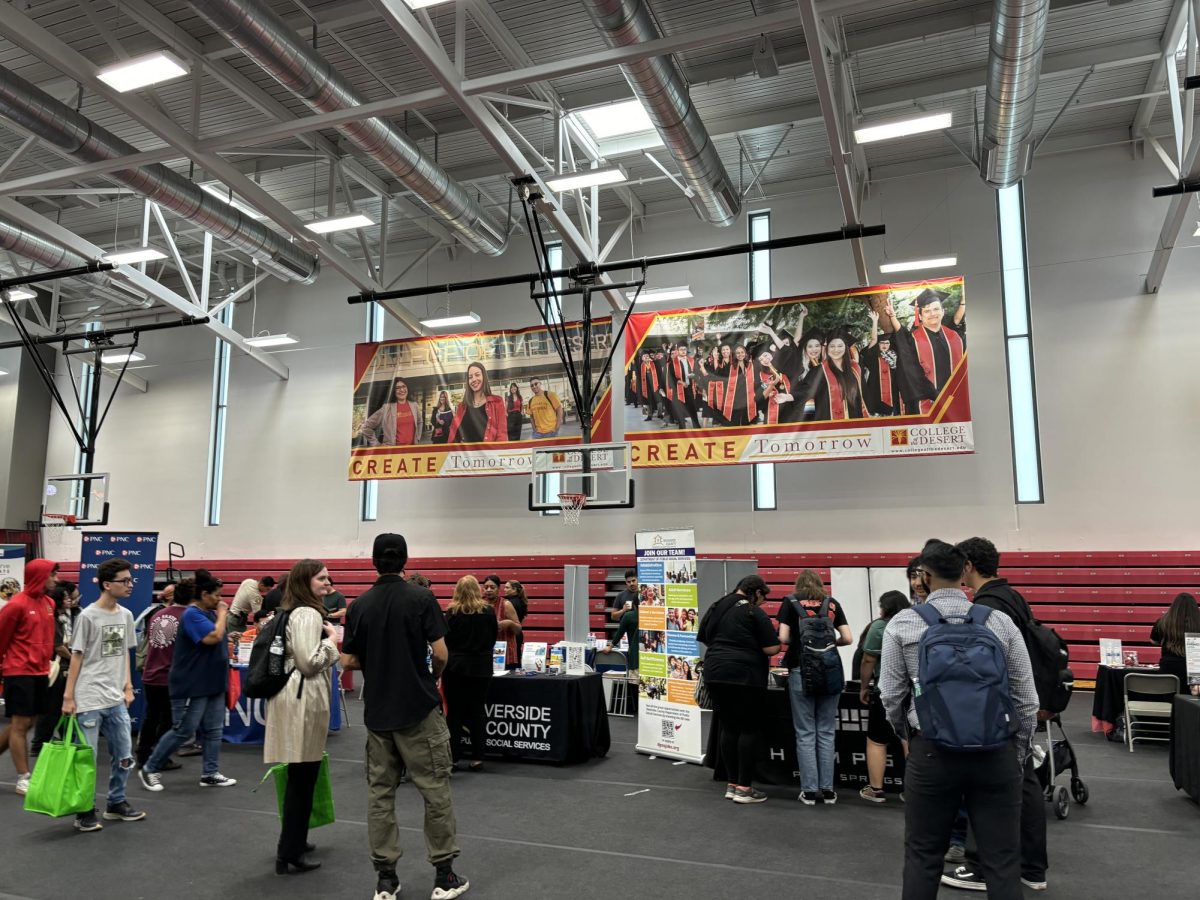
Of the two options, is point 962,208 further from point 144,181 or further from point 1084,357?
point 144,181

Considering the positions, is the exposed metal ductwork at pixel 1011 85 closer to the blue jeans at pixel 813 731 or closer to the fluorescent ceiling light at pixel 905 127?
the fluorescent ceiling light at pixel 905 127

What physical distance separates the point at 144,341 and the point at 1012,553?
15.5 m

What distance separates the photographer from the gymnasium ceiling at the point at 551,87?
8.04m

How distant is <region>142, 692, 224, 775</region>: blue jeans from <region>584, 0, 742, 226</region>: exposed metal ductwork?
19.4 feet

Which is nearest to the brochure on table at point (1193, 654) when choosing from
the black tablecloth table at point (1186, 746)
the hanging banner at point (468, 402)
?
the black tablecloth table at point (1186, 746)

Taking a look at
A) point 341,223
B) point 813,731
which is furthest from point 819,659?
point 341,223

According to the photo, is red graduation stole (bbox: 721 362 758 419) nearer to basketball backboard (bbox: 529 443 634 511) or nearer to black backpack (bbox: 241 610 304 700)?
basketball backboard (bbox: 529 443 634 511)

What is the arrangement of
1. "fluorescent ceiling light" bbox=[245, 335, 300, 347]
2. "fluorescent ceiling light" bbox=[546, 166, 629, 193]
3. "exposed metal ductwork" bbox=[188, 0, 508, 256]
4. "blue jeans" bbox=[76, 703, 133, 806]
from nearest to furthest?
"blue jeans" bbox=[76, 703, 133, 806], "exposed metal ductwork" bbox=[188, 0, 508, 256], "fluorescent ceiling light" bbox=[546, 166, 629, 193], "fluorescent ceiling light" bbox=[245, 335, 300, 347]

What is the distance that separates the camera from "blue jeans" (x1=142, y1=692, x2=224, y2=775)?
17.9ft

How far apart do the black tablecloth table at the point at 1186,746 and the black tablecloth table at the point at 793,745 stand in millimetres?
1910

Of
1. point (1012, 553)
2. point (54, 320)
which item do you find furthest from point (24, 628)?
point (54, 320)

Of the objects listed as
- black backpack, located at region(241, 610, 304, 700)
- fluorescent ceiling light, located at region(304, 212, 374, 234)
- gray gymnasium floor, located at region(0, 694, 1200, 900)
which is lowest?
gray gymnasium floor, located at region(0, 694, 1200, 900)

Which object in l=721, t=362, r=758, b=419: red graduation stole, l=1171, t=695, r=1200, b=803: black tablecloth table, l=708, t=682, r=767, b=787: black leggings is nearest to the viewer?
l=1171, t=695, r=1200, b=803: black tablecloth table

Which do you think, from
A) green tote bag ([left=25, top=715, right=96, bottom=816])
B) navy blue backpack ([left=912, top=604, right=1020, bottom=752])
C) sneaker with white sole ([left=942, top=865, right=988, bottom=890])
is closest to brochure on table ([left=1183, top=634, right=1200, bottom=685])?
sneaker with white sole ([left=942, top=865, right=988, bottom=890])
